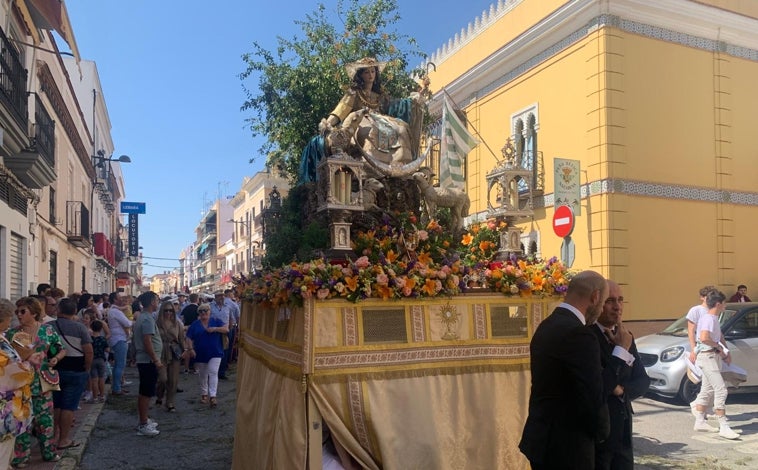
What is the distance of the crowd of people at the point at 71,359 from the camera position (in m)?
4.77

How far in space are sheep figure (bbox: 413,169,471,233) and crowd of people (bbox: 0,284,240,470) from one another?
386cm

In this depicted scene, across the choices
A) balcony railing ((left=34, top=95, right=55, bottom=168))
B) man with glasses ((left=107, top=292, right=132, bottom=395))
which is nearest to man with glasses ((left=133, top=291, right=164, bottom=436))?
man with glasses ((left=107, top=292, right=132, bottom=395))

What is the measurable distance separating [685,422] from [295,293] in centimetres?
648

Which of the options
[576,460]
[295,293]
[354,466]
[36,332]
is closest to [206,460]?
[36,332]

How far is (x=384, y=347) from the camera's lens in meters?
4.41

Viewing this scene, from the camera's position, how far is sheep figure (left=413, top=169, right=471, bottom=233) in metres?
6.21

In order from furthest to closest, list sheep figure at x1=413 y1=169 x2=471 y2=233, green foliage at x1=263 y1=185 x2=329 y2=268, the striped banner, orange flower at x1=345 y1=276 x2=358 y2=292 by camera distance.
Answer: the striped banner < green foliage at x1=263 y1=185 x2=329 y2=268 < sheep figure at x1=413 y1=169 x2=471 y2=233 < orange flower at x1=345 y1=276 x2=358 y2=292

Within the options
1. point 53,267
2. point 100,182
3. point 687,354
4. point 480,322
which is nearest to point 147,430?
point 480,322

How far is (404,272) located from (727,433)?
5.19 metres

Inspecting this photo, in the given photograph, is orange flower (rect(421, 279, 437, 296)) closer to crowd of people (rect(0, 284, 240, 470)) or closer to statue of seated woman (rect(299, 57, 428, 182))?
statue of seated woman (rect(299, 57, 428, 182))

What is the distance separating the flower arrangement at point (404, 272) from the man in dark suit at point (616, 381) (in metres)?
1.25

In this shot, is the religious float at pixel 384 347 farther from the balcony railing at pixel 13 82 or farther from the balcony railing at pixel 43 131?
the balcony railing at pixel 43 131

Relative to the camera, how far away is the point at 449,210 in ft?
A: 21.3

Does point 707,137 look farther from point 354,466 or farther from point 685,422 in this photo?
point 354,466
